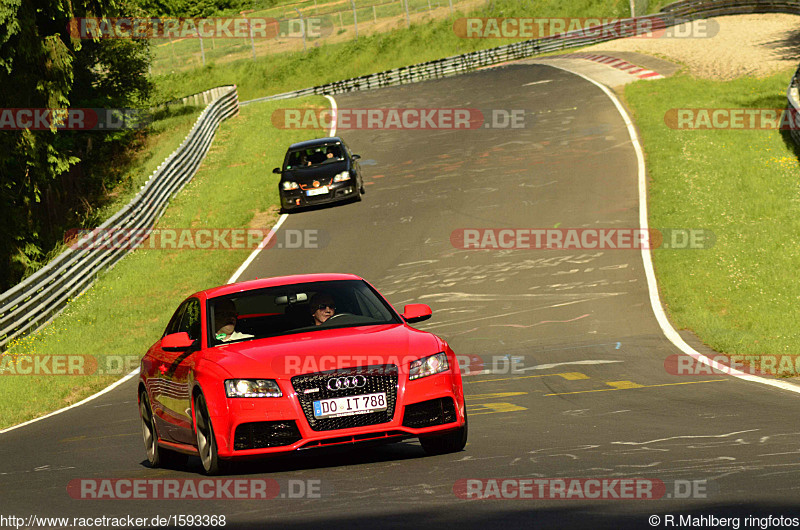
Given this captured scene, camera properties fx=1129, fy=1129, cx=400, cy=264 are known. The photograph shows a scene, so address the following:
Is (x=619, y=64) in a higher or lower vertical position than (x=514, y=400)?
higher

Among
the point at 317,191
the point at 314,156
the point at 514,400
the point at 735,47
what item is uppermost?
the point at 735,47

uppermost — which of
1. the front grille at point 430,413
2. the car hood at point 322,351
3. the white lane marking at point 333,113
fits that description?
the white lane marking at point 333,113

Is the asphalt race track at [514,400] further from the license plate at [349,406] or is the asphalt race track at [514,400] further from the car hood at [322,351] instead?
the car hood at [322,351]

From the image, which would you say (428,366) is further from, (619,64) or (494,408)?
(619,64)

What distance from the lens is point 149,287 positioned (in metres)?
24.7

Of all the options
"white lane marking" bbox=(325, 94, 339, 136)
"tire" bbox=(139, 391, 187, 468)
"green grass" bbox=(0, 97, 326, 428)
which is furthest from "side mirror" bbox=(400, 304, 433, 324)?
"white lane marking" bbox=(325, 94, 339, 136)

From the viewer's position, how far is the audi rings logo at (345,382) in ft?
26.5

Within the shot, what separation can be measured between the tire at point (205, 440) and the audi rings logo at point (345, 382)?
932 millimetres

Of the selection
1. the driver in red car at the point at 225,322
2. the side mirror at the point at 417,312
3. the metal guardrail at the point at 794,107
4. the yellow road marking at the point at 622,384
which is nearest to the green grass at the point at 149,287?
the driver in red car at the point at 225,322

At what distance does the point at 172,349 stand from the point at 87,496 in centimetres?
137

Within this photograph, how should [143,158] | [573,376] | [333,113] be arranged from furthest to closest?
[333,113]
[143,158]
[573,376]

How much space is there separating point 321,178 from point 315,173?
8.6 inches

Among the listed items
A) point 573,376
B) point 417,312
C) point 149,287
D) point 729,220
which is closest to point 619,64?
point 729,220

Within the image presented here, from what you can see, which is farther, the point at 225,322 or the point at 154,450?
the point at 154,450
